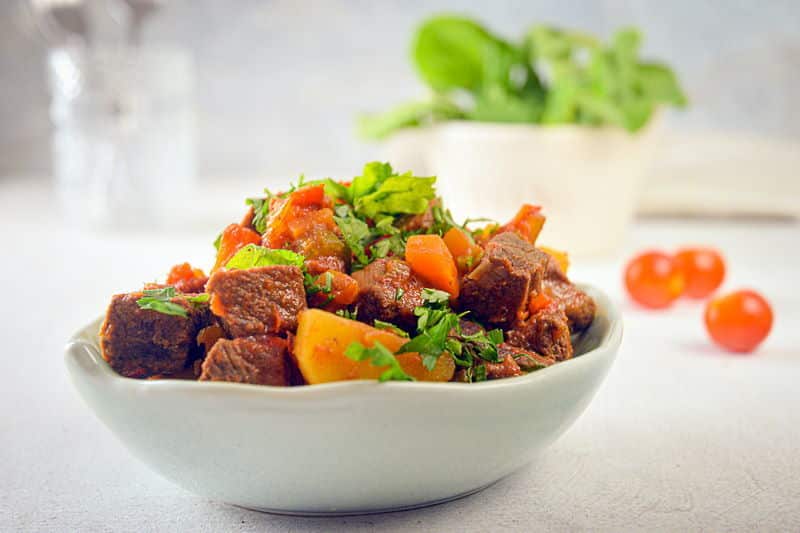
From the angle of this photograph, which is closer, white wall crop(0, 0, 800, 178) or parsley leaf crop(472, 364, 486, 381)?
parsley leaf crop(472, 364, 486, 381)

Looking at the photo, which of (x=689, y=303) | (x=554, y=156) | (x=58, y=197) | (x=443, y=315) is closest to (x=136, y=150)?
(x=58, y=197)

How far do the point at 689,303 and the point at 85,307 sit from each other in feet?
9.05

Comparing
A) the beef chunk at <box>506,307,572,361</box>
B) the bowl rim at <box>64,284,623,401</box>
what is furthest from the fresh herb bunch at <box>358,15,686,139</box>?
the bowl rim at <box>64,284,623,401</box>

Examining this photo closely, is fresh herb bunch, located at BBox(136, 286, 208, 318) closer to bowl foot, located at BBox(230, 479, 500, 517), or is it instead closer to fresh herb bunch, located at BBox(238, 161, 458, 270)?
fresh herb bunch, located at BBox(238, 161, 458, 270)

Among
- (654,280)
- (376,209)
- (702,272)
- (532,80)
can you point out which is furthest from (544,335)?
(532,80)

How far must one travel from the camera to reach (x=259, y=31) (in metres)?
7.69

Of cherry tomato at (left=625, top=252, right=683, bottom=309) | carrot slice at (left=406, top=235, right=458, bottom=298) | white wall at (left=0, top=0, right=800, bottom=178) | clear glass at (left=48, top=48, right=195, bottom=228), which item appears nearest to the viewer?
carrot slice at (left=406, top=235, right=458, bottom=298)

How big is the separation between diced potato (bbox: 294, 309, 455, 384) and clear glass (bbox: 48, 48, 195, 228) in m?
4.41

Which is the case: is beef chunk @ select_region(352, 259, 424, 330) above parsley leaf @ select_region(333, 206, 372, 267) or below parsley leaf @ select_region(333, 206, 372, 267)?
below

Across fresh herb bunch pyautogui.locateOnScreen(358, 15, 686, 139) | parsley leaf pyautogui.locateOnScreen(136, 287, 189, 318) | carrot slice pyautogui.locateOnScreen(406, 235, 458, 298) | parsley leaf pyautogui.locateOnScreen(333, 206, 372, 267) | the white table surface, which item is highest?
fresh herb bunch pyautogui.locateOnScreen(358, 15, 686, 139)

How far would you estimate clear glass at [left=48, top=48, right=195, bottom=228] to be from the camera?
18.8 ft

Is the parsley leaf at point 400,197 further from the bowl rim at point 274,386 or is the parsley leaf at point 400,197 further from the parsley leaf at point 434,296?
the bowl rim at point 274,386

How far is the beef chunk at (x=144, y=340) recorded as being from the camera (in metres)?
1.94

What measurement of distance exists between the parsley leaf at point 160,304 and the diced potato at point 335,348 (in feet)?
0.96
